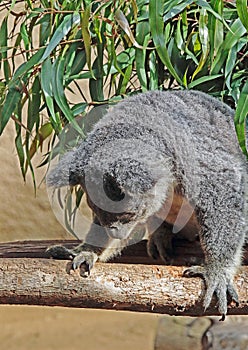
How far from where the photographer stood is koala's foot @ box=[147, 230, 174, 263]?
8.15 ft

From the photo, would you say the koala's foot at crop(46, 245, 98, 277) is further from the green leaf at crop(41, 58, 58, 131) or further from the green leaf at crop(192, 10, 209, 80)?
the green leaf at crop(192, 10, 209, 80)

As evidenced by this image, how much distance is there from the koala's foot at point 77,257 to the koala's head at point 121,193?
0.10m

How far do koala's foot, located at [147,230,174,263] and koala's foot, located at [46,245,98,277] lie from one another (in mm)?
334

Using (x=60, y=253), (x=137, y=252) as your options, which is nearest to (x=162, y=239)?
(x=137, y=252)

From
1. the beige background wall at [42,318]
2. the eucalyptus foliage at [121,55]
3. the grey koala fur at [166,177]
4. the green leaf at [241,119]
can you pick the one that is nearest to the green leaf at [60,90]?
the eucalyptus foliage at [121,55]

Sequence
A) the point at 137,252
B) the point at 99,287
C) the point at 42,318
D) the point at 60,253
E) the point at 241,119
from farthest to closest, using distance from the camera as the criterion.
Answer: the point at 42,318 → the point at 137,252 → the point at 60,253 → the point at 241,119 → the point at 99,287

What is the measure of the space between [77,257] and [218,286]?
15.7 inches

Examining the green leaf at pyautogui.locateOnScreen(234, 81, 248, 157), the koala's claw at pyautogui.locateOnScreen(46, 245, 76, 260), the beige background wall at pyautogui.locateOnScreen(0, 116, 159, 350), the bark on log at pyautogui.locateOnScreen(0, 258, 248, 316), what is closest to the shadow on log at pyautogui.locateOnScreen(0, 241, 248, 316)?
the bark on log at pyautogui.locateOnScreen(0, 258, 248, 316)

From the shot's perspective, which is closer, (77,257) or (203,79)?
(77,257)

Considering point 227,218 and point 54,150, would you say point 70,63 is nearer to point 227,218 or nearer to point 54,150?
point 54,150

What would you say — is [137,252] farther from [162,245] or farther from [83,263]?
[83,263]

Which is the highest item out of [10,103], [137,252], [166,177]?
[10,103]

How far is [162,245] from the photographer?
2488mm

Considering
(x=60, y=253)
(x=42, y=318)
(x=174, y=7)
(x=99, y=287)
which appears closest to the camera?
(x=99, y=287)
